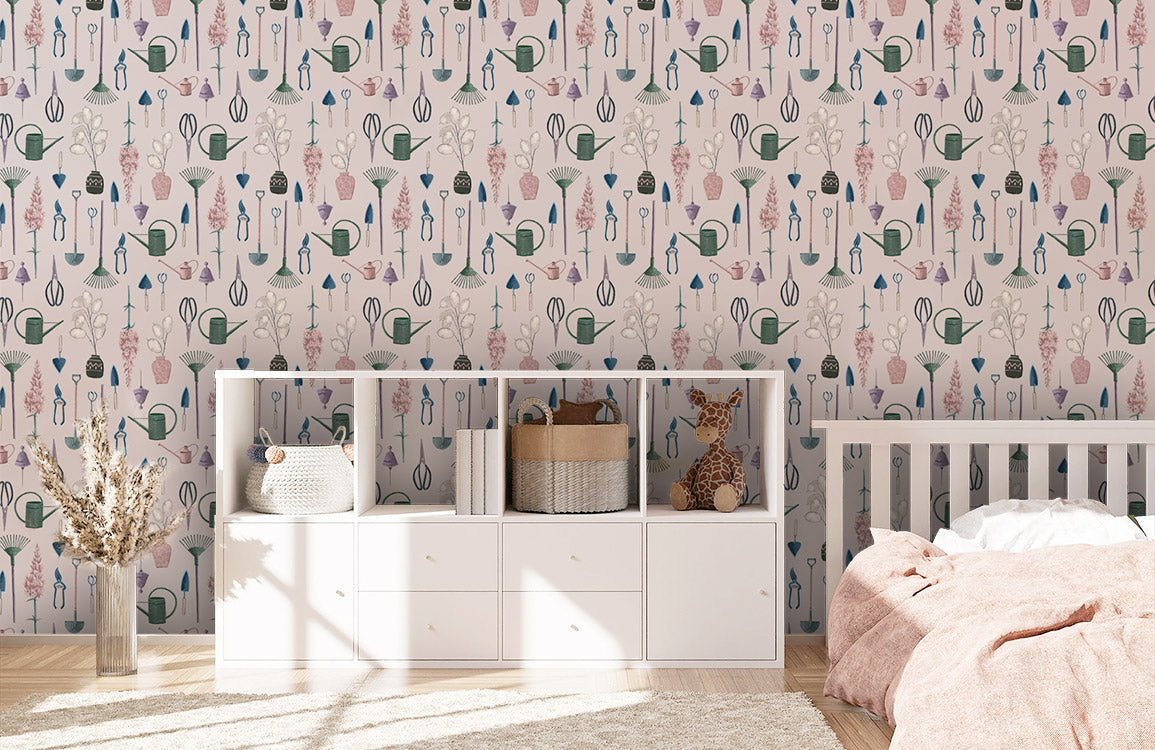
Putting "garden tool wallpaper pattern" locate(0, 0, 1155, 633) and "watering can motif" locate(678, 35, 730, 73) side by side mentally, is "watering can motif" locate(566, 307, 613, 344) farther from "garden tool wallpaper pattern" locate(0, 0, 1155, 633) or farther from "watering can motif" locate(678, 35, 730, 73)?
"watering can motif" locate(678, 35, 730, 73)

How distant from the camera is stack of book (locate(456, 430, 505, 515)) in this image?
2826 millimetres

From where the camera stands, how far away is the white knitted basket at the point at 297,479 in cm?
282

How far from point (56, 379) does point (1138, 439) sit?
10.4 ft

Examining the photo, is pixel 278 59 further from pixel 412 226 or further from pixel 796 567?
pixel 796 567

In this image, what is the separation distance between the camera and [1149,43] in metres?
3.11

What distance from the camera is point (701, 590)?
9.13 ft

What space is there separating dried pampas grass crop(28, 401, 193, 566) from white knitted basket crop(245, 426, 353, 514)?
0.90 feet

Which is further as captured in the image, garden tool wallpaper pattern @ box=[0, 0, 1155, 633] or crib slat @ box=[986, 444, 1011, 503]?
garden tool wallpaper pattern @ box=[0, 0, 1155, 633]

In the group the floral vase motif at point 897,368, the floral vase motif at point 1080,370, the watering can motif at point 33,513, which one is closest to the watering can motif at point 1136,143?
the floral vase motif at point 1080,370

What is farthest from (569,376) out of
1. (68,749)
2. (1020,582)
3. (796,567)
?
(68,749)

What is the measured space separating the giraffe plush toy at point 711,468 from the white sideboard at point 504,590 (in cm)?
11

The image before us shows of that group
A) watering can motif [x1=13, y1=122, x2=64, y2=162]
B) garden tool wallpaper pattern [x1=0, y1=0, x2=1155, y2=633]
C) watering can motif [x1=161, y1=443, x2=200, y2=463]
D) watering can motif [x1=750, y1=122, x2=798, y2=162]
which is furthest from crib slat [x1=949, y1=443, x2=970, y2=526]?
watering can motif [x1=13, y1=122, x2=64, y2=162]

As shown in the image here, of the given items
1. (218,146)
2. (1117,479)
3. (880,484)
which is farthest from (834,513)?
(218,146)

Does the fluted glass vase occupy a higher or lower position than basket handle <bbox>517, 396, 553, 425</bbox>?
lower
